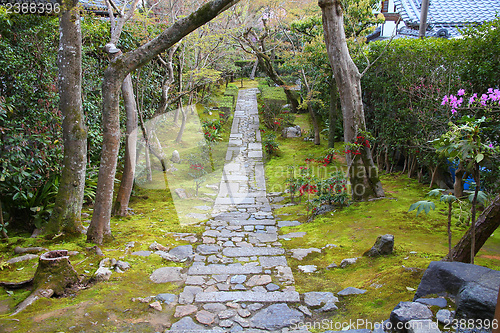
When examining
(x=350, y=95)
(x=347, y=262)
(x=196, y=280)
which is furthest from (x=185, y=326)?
(x=350, y=95)

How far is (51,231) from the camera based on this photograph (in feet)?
14.7

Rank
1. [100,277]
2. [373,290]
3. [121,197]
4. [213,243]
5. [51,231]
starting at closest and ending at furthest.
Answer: [373,290], [100,277], [51,231], [213,243], [121,197]

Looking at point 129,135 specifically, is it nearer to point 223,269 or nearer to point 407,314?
point 223,269

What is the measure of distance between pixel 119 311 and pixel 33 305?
0.75 metres

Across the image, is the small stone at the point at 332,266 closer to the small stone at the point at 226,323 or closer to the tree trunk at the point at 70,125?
the small stone at the point at 226,323

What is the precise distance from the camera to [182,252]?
4711 millimetres

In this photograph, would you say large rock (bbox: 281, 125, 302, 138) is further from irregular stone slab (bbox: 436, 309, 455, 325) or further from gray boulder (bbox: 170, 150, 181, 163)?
irregular stone slab (bbox: 436, 309, 455, 325)

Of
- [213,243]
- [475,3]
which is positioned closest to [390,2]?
[475,3]

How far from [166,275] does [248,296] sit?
1.10m

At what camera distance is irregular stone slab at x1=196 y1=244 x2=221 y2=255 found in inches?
191

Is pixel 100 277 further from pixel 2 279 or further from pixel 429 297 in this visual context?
pixel 429 297

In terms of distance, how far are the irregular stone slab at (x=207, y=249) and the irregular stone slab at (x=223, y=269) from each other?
479 millimetres

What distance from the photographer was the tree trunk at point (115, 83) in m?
3.89

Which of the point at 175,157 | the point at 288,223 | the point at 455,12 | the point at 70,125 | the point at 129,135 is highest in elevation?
the point at 455,12
